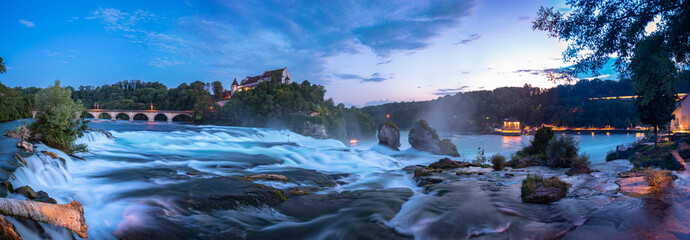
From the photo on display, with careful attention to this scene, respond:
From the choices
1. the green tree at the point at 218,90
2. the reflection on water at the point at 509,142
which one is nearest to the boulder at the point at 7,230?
the reflection on water at the point at 509,142

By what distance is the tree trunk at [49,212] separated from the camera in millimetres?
4062

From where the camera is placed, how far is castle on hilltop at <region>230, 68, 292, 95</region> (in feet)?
364

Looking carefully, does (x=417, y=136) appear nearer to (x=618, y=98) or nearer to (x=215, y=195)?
(x=215, y=195)

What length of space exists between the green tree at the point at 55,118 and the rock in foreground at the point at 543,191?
53.4 ft

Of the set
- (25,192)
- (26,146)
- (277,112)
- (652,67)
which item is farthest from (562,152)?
(277,112)

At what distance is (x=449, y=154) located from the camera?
43.4m

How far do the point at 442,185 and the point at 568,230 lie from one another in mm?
5439

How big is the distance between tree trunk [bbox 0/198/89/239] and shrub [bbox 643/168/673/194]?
489 inches

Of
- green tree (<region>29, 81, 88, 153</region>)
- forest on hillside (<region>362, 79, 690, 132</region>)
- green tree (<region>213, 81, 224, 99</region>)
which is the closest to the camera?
green tree (<region>29, 81, 88, 153</region>)

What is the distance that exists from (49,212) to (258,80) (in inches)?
4580

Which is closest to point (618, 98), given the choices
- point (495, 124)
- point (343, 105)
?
point (495, 124)

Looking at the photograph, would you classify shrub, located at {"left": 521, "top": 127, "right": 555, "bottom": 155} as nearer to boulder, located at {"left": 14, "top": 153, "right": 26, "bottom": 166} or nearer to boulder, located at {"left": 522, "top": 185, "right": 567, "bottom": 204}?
boulder, located at {"left": 522, "top": 185, "right": 567, "bottom": 204}

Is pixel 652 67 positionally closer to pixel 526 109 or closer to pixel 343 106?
pixel 343 106

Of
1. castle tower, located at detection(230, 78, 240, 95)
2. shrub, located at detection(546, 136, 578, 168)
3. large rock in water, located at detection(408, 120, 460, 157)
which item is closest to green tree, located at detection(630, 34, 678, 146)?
shrub, located at detection(546, 136, 578, 168)
